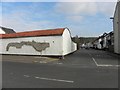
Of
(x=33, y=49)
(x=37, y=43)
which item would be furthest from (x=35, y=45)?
(x=33, y=49)

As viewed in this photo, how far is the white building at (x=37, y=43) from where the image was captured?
33.5 meters

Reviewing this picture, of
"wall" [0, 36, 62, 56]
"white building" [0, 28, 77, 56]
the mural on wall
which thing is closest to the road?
"wall" [0, 36, 62, 56]

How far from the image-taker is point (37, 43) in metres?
35.3

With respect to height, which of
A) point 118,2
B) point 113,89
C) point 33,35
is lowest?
point 113,89

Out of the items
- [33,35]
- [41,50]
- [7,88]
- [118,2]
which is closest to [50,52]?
[41,50]

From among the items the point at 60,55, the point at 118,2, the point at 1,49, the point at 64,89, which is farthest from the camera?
the point at 118,2

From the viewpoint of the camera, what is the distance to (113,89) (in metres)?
9.23

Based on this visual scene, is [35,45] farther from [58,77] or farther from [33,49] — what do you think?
[58,77]

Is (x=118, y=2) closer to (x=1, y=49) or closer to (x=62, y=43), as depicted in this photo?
(x=62, y=43)

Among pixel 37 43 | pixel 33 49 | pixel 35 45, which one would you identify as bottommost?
pixel 33 49

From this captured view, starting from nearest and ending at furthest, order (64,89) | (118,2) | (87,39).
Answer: (64,89), (118,2), (87,39)

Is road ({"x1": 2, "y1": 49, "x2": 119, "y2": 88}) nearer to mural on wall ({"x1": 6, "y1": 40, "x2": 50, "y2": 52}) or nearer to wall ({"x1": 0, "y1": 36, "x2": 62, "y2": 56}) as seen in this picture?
wall ({"x1": 0, "y1": 36, "x2": 62, "y2": 56})

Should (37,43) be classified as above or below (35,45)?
above

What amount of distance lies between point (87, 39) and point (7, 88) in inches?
6864
